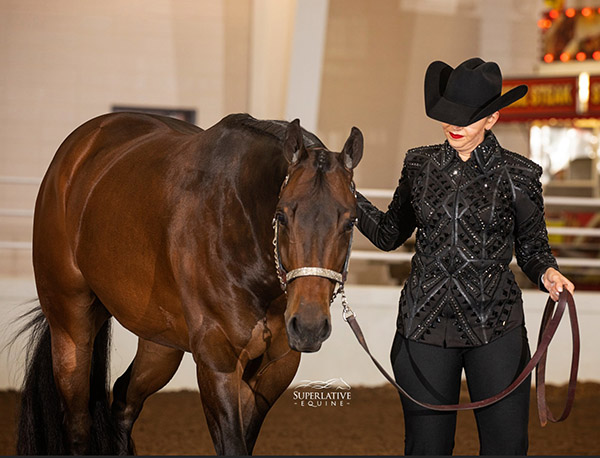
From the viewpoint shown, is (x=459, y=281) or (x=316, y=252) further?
(x=459, y=281)

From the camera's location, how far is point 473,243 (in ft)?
6.91

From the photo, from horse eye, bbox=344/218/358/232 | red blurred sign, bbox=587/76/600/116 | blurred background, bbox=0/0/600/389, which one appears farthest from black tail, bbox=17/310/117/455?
red blurred sign, bbox=587/76/600/116

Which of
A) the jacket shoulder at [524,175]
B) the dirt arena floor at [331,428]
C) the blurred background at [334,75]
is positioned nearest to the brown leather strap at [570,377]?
the jacket shoulder at [524,175]

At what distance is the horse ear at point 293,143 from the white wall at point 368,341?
11.4 ft

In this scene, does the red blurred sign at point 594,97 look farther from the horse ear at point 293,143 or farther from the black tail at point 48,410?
the horse ear at point 293,143

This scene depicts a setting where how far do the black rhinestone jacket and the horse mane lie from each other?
37 centimetres

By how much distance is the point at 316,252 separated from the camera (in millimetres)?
1947

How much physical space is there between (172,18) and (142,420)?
5.66 meters

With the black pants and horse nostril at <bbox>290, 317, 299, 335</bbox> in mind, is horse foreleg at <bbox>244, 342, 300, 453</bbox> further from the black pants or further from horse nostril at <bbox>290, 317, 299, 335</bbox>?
horse nostril at <bbox>290, 317, 299, 335</bbox>

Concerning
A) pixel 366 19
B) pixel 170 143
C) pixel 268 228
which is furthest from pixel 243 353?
pixel 366 19

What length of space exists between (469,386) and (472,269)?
1.09 feet

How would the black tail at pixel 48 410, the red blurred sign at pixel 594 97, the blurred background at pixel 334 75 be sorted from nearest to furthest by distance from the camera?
the black tail at pixel 48 410, the red blurred sign at pixel 594 97, the blurred background at pixel 334 75

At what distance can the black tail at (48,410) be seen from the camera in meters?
3.26

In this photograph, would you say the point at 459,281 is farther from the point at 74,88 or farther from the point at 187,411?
the point at 74,88
